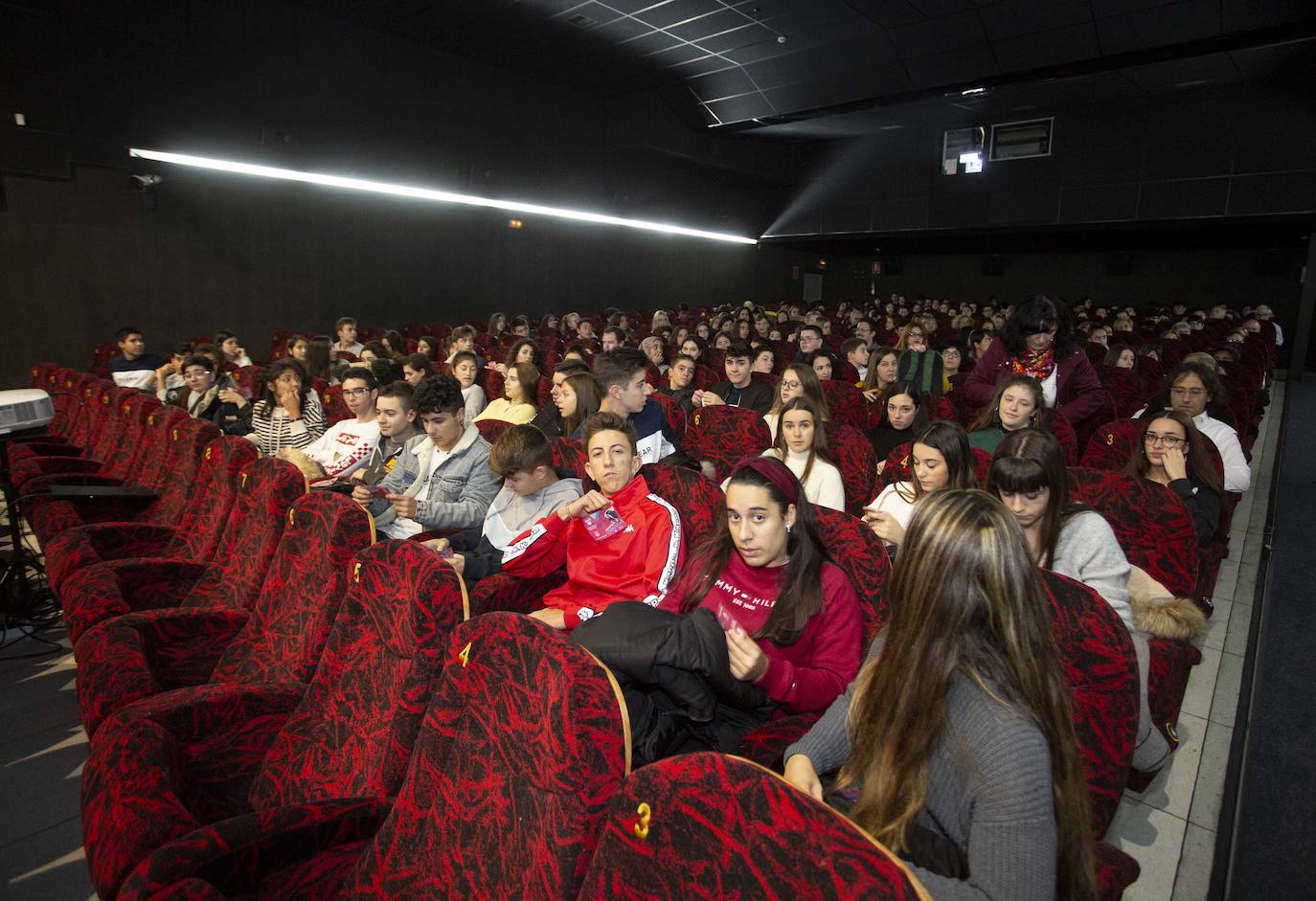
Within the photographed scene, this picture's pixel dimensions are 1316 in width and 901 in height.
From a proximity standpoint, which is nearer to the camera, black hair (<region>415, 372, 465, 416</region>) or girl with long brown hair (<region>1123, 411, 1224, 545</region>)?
girl with long brown hair (<region>1123, 411, 1224, 545</region>)

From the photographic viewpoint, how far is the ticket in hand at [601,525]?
7.57 feet

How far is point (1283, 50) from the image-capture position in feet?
31.7

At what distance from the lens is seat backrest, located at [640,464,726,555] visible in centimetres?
242

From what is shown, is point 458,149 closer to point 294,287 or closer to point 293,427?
point 294,287

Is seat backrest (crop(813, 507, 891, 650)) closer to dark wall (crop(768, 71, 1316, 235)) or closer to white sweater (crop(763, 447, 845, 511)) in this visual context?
white sweater (crop(763, 447, 845, 511))

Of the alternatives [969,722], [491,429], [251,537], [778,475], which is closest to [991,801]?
[969,722]

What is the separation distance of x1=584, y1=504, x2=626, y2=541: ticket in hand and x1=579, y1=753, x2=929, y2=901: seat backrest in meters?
1.42

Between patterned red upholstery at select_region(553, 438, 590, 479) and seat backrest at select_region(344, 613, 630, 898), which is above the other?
patterned red upholstery at select_region(553, 438, 590, 479)

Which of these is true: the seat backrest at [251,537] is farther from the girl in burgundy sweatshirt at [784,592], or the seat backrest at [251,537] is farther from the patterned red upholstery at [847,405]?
the patterned red upholstery at [847,405]

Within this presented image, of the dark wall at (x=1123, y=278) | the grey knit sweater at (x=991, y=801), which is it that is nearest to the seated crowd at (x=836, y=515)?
the grey knit sweater at (x=991, y=801)

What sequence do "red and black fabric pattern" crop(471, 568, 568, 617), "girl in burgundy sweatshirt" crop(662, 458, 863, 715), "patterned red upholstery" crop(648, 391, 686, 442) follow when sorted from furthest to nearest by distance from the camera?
"patterned red upholstery" crop(648, 391, 686, 442) → "red and black fabric pattern" crop(471, 568, 568, 617) → "girl in burgundy sweatshirt" crop(662, 458, 863, 715)

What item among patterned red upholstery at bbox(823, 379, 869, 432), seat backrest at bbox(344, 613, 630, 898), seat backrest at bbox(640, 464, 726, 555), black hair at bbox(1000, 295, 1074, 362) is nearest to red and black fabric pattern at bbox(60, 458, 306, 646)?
seat backrest at bbox(640, 464, 726, 555)

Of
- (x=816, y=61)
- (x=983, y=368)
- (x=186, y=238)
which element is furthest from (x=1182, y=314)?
(x=186, y=238)

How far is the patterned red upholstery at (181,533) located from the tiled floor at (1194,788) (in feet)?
10.7
